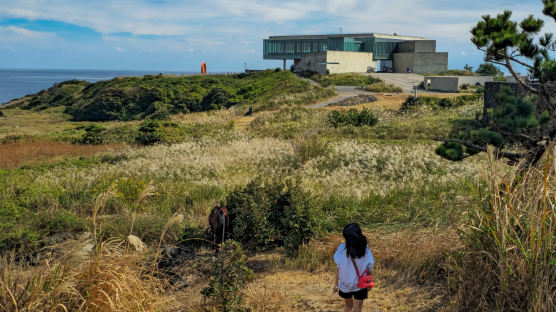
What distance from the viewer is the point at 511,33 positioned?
5.87m

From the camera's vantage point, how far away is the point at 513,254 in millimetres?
3770

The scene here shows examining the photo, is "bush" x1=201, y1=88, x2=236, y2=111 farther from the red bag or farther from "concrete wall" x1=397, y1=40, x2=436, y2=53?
"concrete wall" x1=397, y1=40, x2=436, y2=53

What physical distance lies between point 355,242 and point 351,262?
0.71ft

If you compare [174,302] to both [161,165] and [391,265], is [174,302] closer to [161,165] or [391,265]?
[391,265]

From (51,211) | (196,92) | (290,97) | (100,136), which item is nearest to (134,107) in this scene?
(196,92)

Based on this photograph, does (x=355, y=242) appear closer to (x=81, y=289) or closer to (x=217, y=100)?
(x=81, y=289)

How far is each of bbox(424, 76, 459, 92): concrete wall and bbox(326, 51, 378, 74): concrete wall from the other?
1719 cm

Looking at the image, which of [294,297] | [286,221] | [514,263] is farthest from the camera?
[286,221]

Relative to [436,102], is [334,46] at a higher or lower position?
higher

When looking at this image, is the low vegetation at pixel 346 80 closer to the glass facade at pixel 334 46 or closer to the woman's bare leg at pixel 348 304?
the glass facade at pixel 334 46

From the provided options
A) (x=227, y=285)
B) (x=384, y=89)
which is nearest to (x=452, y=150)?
(x=227, y=285)

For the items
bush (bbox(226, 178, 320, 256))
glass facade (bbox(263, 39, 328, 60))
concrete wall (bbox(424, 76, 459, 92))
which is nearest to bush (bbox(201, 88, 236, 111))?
concrete wall (bbox(424, 76, 459, 92))

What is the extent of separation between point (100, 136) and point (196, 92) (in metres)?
22.3

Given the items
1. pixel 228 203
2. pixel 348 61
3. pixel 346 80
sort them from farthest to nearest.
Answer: pixel 348 61 → pixel 346 80 → pixel 228 203
